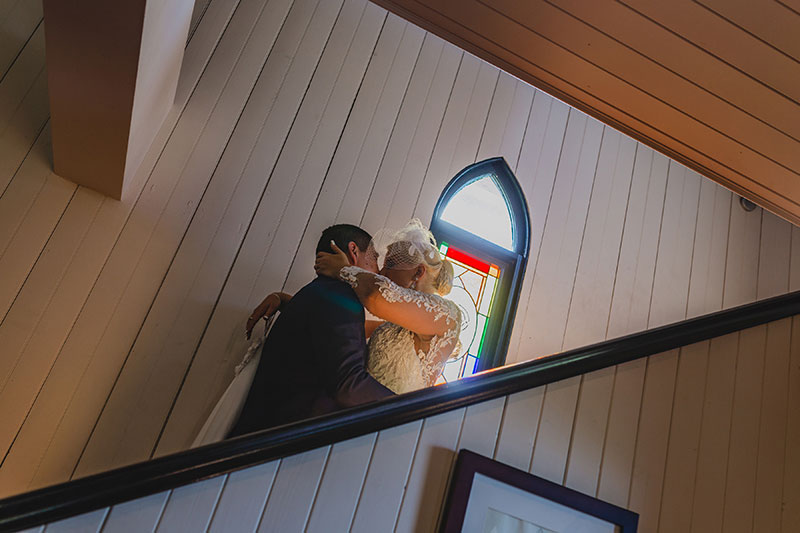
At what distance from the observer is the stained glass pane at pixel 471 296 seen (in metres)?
4.05

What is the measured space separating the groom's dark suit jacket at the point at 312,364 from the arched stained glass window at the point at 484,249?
52.9 inches

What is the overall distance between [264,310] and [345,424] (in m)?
1.47

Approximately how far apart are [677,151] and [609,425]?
4.05 ft

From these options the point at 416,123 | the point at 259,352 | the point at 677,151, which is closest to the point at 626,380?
the point at 677,151

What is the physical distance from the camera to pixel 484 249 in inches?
169

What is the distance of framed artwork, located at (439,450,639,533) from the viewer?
1.99 m

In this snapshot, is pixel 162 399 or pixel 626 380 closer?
pixel 626 380

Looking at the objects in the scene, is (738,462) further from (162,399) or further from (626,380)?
(162,399)

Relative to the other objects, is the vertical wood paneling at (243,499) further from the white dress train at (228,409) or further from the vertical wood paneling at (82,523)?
the white dress train at (228,409)

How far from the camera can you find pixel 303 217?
12.3 ft

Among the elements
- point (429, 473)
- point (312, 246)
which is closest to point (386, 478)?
point (429, 473)

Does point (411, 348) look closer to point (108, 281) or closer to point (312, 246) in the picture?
point (312, 246)

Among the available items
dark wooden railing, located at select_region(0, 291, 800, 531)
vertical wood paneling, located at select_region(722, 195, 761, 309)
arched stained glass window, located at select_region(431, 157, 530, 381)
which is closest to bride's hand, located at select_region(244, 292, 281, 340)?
arched stained glass window, located at select_region(431, 157, 530, 381)

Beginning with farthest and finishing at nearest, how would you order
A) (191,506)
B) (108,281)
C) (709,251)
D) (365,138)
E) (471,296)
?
(709,251), (471,296), (365,138), (108,281), (191,506)
